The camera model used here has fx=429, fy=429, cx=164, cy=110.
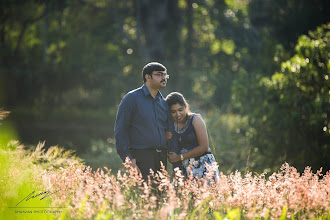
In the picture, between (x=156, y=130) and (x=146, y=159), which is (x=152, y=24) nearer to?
(x=156, y=130)

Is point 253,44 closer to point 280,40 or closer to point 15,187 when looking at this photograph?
point 280,40

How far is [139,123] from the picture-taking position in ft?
17.2

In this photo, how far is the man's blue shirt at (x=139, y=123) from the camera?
5.14 meters

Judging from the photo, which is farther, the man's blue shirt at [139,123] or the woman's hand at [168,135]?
the woman's hand at [168,135]

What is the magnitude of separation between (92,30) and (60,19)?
1.95 metres

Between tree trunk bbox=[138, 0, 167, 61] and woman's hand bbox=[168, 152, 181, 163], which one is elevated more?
tree trunk bbox=[138, 0, 167, 61]

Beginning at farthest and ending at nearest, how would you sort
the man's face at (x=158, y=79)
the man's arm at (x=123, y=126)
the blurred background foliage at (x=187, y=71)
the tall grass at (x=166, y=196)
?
1. the blurred background foliage at (x=187, y=71)
2. the man's face at (x=158, y=79)
3. the man's arm at (x=123, y=126)
4. the tall grass at (x=166, y=196)

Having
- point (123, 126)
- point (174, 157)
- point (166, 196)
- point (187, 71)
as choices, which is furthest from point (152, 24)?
point (166, 196)

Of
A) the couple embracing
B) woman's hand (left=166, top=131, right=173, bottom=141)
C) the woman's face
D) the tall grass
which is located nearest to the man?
the couple embracing

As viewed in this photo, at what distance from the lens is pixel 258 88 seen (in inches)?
438

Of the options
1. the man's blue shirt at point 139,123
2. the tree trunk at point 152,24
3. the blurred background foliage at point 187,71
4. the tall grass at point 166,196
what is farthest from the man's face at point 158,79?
the tree trunk at point 152,24

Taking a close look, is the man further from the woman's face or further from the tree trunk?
the tree trunk

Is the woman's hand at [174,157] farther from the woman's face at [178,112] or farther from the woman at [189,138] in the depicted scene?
the woman's face at [178,112]

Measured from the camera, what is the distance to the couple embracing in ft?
17.0
